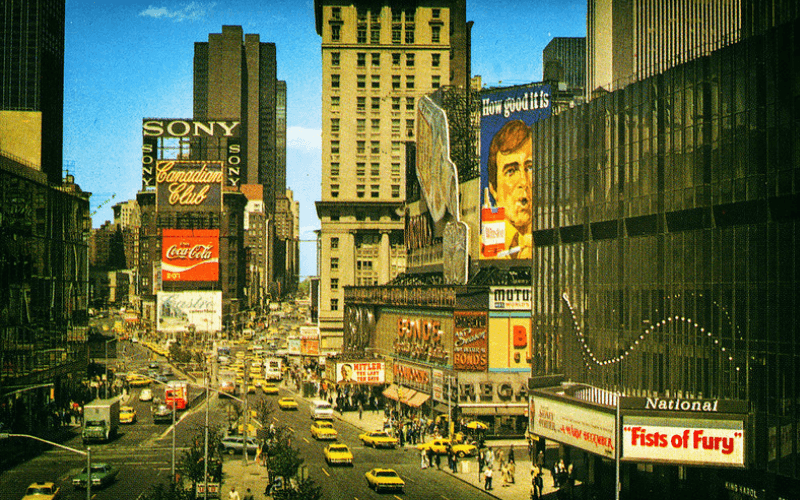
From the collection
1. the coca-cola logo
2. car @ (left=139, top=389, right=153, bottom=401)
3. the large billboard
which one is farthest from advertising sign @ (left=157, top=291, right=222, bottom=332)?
the large billboard

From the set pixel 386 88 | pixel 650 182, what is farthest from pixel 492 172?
pixel 386 88

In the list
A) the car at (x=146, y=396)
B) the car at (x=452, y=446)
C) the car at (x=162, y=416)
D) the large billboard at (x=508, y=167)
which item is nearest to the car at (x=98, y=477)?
the car at (x=452, y=446)

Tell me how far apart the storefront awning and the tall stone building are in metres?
53.1

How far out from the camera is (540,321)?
5894 centimetres

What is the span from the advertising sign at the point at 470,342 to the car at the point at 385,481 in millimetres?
26963

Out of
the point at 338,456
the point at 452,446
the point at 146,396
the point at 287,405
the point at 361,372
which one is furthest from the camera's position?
the point at 146,396

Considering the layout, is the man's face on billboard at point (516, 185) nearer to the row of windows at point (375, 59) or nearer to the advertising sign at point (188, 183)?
the row of windows at point (375, 59)

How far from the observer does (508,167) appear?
80.4 m

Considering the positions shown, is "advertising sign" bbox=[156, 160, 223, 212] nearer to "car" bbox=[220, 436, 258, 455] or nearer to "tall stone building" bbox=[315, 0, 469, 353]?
"tall stone building" bbox=[315, 0, 469, 353]

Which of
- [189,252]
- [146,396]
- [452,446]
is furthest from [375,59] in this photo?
[452,446]

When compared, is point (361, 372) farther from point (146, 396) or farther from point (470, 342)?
point (146, 396)

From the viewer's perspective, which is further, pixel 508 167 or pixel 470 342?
pixel 508 167

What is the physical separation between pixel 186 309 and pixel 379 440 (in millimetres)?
77370

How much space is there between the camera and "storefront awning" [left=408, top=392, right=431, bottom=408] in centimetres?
8008
